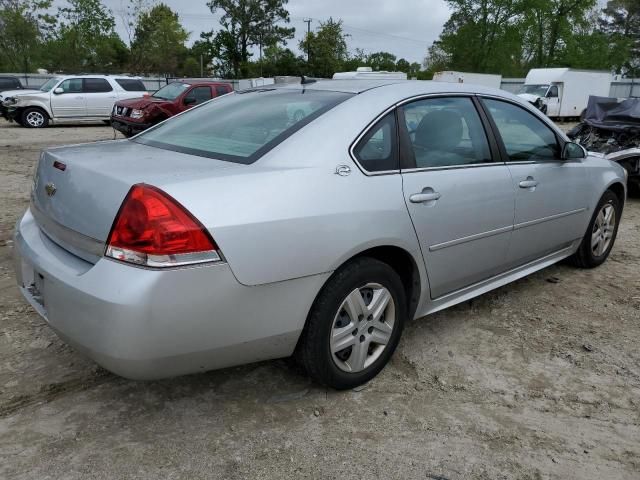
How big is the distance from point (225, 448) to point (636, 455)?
179cm

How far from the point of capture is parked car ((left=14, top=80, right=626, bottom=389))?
205 cm

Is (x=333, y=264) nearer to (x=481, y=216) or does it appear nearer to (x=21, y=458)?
(x=481, y=216)

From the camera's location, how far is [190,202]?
6.77 ft

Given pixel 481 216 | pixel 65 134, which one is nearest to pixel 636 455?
pixel 481 216

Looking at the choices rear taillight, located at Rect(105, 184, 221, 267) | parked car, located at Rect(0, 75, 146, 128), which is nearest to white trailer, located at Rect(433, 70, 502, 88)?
parked car, located at Rect(0, 75, 146, 128)

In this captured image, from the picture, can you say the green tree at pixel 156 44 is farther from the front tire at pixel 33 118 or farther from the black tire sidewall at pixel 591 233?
the black tire sidewall at pixel 591 233

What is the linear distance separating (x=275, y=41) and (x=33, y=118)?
49283 mm

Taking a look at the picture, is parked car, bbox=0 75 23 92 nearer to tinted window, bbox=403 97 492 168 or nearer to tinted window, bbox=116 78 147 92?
tinted window, bbox=116 78 147 92

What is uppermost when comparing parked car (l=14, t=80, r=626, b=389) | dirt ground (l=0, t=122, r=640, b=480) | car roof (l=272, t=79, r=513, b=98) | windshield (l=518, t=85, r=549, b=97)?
windshield (l=518, t=85, r=549, b=97)

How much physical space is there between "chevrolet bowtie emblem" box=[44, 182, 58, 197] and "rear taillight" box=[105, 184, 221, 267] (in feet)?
1.97

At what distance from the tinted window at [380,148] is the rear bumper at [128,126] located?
10631mm

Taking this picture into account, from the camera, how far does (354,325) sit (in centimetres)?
263

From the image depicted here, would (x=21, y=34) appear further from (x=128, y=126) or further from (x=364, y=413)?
(x=364, y=413)

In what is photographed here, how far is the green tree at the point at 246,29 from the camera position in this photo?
200ft
